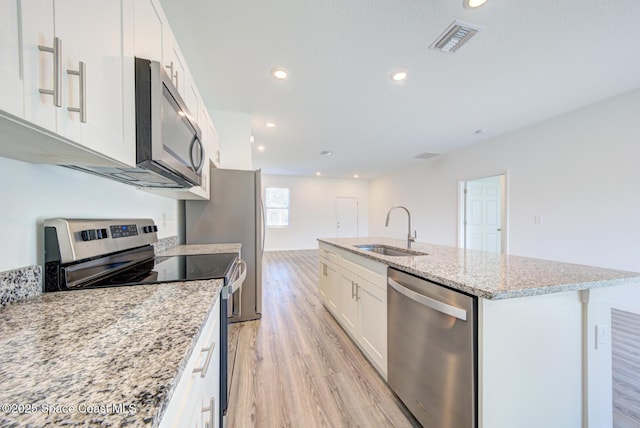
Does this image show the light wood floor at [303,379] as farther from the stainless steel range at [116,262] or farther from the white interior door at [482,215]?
the white interior door at [482,215]

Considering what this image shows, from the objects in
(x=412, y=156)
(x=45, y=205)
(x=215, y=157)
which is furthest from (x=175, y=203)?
(x=412, y=156)

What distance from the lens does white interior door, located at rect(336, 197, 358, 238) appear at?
27.9ft

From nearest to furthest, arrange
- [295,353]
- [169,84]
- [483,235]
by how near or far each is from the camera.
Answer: [169,84]
[295,353]
[483,235]

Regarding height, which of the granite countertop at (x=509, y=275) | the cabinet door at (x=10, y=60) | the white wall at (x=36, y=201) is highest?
the cabinet door at (x=10, y=60)

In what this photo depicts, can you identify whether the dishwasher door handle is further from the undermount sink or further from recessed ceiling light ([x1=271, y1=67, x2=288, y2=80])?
recessed ceiling light ([x1=271, y1=67, x2=288, y2=80])

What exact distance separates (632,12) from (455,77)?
1.09 m

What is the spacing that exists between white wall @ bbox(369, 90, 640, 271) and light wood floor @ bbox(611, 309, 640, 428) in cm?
76

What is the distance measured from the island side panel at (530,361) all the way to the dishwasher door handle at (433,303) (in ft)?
0.24

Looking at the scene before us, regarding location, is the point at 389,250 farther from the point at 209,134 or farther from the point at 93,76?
the point at 93,76

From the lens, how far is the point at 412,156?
555cm

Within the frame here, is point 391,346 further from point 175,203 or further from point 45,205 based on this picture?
point 175,203

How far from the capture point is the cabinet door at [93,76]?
61 centimetres

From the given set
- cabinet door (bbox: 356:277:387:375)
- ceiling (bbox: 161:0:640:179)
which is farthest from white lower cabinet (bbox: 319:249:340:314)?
ceiling (bbox: 161:0:640:179)

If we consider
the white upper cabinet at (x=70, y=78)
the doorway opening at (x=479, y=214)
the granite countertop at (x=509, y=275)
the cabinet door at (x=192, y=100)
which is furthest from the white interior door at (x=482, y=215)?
the white upper cabinet at (x=70, y=78)
